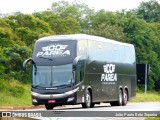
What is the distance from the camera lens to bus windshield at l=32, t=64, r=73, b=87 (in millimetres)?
26859

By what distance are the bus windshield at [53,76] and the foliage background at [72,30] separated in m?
3.73

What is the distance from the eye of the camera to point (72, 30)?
2040 inches

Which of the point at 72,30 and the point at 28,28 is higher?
the point at 72,30

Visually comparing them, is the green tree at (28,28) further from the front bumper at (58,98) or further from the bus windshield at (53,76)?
the front bumper at (58,98)

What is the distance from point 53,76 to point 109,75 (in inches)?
215

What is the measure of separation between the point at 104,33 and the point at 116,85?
2370 centimetres

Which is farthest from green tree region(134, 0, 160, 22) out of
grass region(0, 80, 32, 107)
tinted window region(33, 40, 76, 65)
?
tinted window region(33, 40, 76, 65)

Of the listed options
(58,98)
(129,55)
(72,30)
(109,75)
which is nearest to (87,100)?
(58,98)

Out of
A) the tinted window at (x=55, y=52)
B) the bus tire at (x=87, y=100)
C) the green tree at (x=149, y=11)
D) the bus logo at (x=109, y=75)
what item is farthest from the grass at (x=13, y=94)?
the green tree at (x=149, y=11)

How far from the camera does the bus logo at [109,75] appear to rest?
1219 inches

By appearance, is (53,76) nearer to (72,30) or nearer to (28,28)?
(28,28)

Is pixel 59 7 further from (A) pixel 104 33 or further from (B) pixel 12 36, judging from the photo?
(B) pixel 12 36

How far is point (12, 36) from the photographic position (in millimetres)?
37812

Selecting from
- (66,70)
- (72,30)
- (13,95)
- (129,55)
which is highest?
(72,30)
